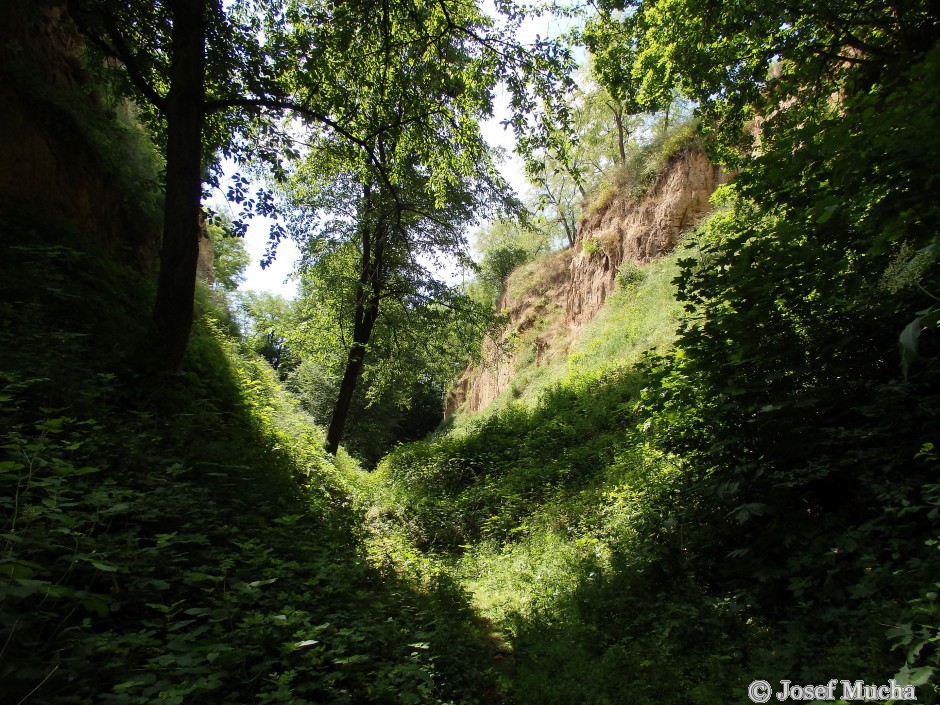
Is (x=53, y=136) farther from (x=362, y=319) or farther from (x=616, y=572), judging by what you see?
(x=616, y=572)

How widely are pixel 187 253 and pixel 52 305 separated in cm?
150

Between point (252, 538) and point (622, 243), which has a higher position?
point (622, 243)

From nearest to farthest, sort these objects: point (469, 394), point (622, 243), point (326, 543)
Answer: point (326, 543)
point (622, 243)
point (469, 394)

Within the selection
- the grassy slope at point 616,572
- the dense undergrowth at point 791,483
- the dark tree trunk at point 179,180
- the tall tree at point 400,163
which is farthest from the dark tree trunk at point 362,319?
the dense undergrowth at point 791,483

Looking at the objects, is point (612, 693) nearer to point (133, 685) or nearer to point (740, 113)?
point (133, 685)

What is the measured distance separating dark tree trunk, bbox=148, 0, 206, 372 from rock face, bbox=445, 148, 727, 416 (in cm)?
798

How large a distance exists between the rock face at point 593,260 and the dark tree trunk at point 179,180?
798cm

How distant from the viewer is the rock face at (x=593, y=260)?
17.0m


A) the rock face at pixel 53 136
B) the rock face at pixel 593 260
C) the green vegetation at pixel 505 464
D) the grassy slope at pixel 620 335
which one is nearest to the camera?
the green vegetation at pixel 505 464

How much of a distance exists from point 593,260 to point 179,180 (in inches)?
719

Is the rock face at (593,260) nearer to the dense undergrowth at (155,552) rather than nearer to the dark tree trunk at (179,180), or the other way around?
the dark tree trunk at (179,180)

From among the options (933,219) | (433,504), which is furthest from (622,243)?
(933,219)

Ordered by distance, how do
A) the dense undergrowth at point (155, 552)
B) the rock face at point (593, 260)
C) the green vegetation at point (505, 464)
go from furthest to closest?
the rock face at point (593, 260) → the green vegetation at point (505, 464) → the dense undergrowth at point (155, 552)

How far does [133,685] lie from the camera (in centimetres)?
195
